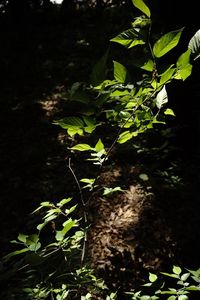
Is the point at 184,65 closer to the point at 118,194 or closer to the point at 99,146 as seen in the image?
the point at 99,146

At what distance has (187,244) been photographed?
3463mm

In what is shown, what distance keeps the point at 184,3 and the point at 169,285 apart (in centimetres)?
339

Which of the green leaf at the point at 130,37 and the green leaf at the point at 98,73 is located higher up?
the green leaf at the point at 130,37

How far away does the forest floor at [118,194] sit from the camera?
3.46m

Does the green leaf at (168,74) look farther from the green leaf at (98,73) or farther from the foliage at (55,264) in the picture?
the foliage at (55,264)

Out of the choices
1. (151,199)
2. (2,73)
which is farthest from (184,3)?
(2,73)

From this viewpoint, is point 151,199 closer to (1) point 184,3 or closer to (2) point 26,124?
(1) point 184,3

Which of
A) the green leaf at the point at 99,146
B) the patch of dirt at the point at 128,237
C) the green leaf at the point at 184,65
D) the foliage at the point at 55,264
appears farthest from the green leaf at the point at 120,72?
the patch of dirt at the point at 128,237

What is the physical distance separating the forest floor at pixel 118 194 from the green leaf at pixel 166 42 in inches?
56.2

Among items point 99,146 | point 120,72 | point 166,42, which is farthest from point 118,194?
point 166,42

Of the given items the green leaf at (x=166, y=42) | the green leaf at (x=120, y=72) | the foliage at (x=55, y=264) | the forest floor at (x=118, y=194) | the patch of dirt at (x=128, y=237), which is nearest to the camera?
the green leaf at (x=166, y=42)

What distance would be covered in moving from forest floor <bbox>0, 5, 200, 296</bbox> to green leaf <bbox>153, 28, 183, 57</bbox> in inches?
56.2

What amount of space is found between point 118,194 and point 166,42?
3610 mm

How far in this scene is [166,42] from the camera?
895 mm
